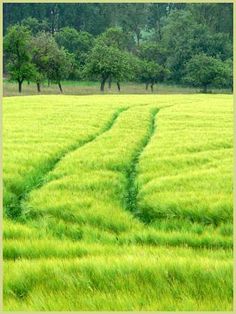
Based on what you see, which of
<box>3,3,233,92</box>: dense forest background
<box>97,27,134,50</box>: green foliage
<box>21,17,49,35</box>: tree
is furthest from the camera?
<box>21,17,49,35</box>: tree

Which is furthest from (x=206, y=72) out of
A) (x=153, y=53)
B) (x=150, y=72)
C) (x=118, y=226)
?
(x=118, y=226)

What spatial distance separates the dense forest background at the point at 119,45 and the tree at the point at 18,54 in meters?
0.18

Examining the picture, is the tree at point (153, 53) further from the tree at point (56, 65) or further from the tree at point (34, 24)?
the tree at point (56, 65)

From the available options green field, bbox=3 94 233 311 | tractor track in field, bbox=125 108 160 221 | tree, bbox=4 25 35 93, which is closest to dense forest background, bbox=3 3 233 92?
tree, bbox=4 25 35 93

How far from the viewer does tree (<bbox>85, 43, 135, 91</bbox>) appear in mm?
99125

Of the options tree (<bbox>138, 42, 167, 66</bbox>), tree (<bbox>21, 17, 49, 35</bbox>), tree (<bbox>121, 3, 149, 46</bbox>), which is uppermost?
tree (<bbox>121, 3, 149, 46</bbox>)

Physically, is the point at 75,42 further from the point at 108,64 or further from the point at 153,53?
the point at 153,53

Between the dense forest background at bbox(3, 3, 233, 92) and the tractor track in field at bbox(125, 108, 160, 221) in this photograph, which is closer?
the tractor track in field at bbox(125, 108, 160, 221)

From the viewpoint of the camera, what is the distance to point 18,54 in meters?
91.9

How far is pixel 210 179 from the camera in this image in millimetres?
12703

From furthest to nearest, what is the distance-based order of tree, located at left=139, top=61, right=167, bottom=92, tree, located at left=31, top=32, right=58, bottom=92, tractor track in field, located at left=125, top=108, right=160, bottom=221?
tree, located at left=139, top=61, right=167, bottom=92, tree, located at left=31, top=32, right=58, bottom=92, tractor track in field, located at left=125, top=108, right=160, bottom=221

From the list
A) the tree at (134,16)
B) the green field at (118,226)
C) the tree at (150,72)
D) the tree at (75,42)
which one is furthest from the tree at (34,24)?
the green field at (118,226)

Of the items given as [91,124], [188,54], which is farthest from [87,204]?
[188,54]

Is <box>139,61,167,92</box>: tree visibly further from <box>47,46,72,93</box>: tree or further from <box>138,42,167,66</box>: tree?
→ <box>47,46,72,93</box>: tree
